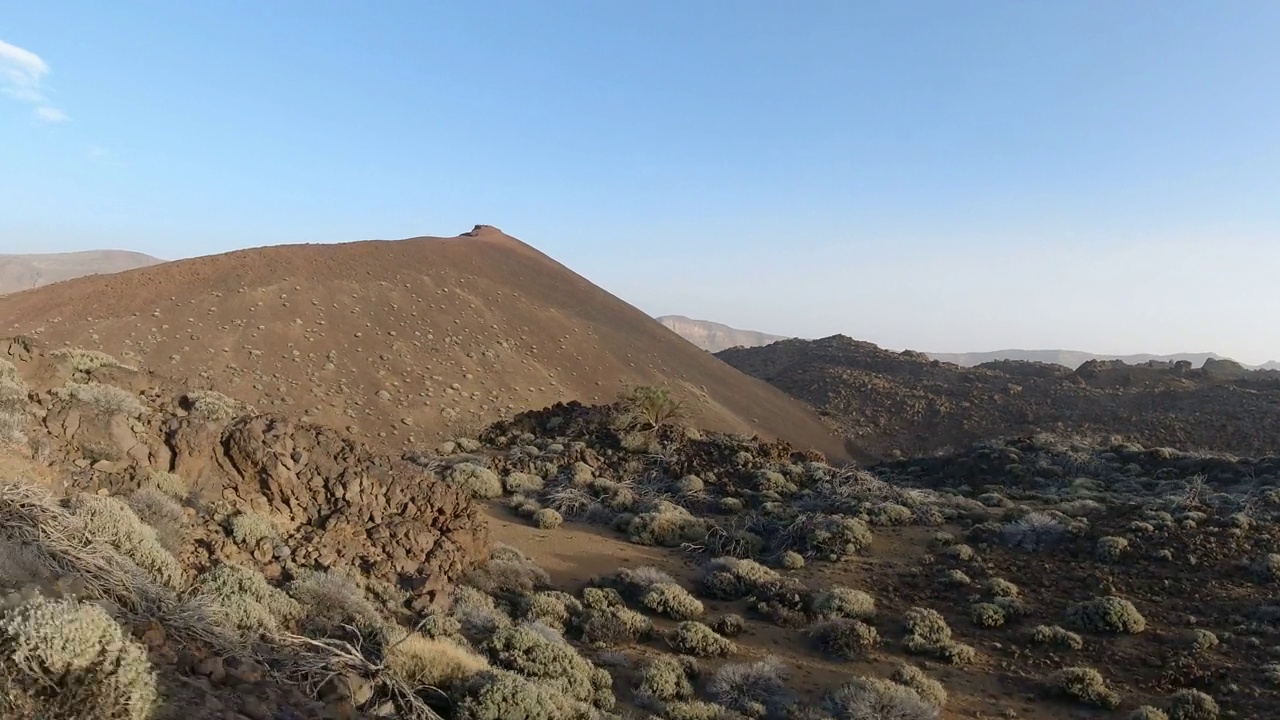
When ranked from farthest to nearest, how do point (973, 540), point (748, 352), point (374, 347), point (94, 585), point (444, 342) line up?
1. point (748, 352)
2. point (444, 342)
3. point (374, 347)
4. point (973, 540)
5. point (94, 585)

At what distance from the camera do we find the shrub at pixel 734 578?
991cm


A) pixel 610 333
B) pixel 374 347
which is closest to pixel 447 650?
pixel 374 347

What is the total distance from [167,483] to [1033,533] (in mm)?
12235

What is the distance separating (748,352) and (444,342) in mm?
35081

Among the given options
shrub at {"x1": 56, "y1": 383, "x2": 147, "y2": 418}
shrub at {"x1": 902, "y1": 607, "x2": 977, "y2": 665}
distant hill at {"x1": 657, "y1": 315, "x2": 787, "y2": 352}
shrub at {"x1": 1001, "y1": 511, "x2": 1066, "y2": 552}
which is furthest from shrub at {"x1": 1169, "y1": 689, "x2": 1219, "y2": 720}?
distant hill at {"x1": 657, "y1": 315, "x2": 787, "y2": 352}

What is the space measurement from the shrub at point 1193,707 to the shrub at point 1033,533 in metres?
4.24

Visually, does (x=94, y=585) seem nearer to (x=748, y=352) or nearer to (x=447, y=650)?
(x=447, y=650)

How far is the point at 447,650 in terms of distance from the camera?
5676mm

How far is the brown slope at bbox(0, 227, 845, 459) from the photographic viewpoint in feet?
68.5

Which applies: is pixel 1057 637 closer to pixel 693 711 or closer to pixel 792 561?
pixel 792 561

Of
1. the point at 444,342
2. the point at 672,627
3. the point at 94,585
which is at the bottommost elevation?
the point at 672,627

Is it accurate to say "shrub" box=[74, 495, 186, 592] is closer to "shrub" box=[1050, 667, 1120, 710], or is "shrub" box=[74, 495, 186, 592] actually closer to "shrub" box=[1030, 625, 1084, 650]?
"shrub" box=[1050, 667, 1120, 710]

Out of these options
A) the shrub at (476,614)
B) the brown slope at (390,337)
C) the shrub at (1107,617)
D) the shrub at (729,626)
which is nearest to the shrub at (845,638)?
the shrub at (729,626)

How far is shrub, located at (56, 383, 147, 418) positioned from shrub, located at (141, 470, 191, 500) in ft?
3.54
